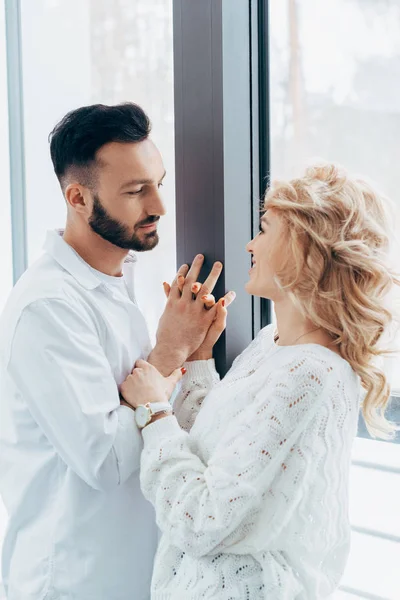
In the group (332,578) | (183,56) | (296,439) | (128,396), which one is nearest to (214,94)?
(183,56)

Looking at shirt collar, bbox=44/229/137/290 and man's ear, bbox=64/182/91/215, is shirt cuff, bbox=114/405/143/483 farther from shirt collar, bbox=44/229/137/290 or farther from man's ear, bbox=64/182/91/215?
man's ear, bbox=64/182/91/215

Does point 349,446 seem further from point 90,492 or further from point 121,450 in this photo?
point 90,492

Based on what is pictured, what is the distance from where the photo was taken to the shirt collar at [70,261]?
4.81 feet

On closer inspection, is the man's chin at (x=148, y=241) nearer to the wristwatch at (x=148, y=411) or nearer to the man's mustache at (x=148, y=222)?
the man's mustache at (x=148, y=222)

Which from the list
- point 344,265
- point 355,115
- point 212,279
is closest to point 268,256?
point 344,265

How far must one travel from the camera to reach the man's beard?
1.48m

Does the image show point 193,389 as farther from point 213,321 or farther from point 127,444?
point 127,444

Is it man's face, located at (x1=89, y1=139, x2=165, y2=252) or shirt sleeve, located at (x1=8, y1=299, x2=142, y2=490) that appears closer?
shirt sleeve, located at (x1=8, y1=299, x2=142, y2=490)

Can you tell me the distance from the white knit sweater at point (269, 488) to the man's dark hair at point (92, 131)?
24.9 inches

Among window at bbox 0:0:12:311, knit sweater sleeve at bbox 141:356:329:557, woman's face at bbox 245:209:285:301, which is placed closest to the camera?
knit sweater sleeve at bbox 141:356:329:557

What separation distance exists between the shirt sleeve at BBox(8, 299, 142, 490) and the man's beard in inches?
8.8

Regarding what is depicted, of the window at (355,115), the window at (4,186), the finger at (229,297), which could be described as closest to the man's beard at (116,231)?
the finger at (229,297)

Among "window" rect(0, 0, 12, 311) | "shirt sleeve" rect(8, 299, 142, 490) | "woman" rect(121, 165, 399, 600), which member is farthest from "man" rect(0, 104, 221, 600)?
"window" rect(0, 0, 12, 311)

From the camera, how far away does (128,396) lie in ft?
4.56
